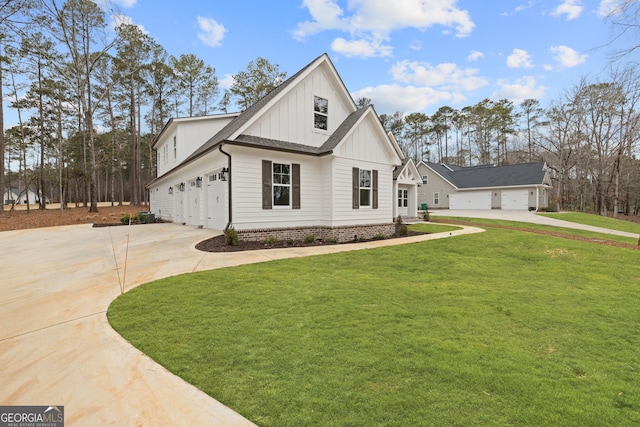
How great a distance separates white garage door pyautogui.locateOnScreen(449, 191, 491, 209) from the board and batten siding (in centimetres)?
2749

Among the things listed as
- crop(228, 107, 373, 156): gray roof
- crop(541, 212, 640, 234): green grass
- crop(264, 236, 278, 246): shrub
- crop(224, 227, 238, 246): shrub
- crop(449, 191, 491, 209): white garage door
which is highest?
crop(228, 107, 373, 156): gray roof

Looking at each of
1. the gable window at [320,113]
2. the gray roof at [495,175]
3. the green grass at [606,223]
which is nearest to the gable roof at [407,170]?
the gable window at [320,113]

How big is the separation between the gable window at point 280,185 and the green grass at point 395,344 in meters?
4.53

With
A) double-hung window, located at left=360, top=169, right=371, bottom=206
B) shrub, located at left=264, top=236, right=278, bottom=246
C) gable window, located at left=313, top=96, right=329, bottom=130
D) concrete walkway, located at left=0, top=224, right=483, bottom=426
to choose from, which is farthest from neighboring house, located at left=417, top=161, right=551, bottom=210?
concrete walkway, located at left=0, top=224, right=483, bottom=426

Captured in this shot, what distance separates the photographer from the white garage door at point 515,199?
101ft

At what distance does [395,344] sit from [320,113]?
10.8 m

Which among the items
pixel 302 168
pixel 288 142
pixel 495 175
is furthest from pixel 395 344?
pixel 495 175

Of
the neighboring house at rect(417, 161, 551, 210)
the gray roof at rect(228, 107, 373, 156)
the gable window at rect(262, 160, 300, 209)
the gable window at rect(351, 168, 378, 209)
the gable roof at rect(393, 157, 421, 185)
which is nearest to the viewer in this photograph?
the gray roof at rect(228, 107, 373, 156)

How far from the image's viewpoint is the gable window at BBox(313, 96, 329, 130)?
39.8 ft

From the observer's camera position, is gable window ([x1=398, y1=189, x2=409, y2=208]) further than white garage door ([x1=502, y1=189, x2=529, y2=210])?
No

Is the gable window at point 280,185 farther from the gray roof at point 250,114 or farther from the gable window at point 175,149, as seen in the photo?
the gable window at point 175,149

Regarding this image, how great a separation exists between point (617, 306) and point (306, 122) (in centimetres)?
1031

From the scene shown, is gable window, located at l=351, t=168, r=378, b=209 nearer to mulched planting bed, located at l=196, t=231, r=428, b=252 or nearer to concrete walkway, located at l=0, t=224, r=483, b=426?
mulched planting bed, located at l=196, t=231, r=428, b=252

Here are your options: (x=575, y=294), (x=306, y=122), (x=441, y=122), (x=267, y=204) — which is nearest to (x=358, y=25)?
(x=306, y=122)
